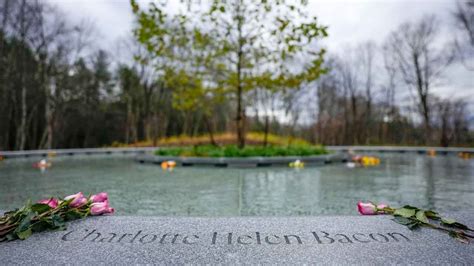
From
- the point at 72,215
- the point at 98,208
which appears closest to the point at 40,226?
the point at 72,215

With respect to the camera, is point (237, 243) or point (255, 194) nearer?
point (237, 243)

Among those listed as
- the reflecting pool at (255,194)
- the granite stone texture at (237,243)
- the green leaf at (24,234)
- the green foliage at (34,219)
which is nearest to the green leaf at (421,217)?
the granite stone texture at (237,243)

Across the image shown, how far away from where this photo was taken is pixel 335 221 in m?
2.14

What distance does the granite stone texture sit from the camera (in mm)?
1531

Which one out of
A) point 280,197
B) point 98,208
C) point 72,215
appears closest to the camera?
point 72,215

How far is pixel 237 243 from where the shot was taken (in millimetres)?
1738

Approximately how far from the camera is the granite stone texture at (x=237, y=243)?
1531 millimetres

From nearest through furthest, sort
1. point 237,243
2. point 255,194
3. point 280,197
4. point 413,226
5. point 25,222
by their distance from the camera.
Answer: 1. point 237,243
2. point 25,222
3. point 413,226
4. point 280,197
5. point 255,194

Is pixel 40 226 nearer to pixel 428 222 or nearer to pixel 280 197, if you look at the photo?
pixel 428 222

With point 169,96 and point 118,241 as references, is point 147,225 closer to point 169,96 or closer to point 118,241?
point 118,241

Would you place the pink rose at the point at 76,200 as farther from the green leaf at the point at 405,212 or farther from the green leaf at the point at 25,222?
the green leaf at the point at 405,212

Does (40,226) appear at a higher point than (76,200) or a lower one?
lower

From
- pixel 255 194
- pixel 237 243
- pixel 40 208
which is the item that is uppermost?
pixel 40 208

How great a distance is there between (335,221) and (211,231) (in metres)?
0.88
